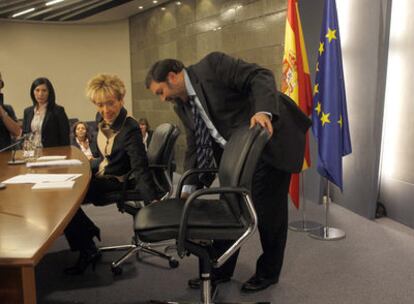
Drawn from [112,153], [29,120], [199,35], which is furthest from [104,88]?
[199,35]

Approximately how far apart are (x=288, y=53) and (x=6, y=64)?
651 cm

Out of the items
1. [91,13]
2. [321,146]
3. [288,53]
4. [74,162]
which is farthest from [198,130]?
[91,13]

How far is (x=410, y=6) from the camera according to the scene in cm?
348

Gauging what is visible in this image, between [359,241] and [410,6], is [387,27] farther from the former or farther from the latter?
[359,241]

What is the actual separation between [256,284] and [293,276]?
331 mm

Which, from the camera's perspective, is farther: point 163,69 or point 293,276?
point 293,276

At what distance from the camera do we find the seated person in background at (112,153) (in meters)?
2.50

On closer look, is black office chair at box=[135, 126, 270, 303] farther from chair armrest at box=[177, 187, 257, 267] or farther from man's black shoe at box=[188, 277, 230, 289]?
man's black shoe at box=[188, 277, 230, 289]

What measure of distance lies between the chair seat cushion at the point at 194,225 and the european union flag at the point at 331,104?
1.67 metres

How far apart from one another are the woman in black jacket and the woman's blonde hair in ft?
3.48

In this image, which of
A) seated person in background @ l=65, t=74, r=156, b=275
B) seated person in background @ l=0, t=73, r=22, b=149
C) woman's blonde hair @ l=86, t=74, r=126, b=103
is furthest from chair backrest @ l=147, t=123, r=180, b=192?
seated person in background @ l=0, t=73, r=22, b=149

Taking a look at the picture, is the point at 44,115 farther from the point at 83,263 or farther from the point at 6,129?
the point at 83,263

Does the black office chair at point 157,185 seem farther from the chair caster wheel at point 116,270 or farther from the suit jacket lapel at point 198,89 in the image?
the suit jacket lapel at point 198,89

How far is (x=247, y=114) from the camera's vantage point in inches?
84.6
